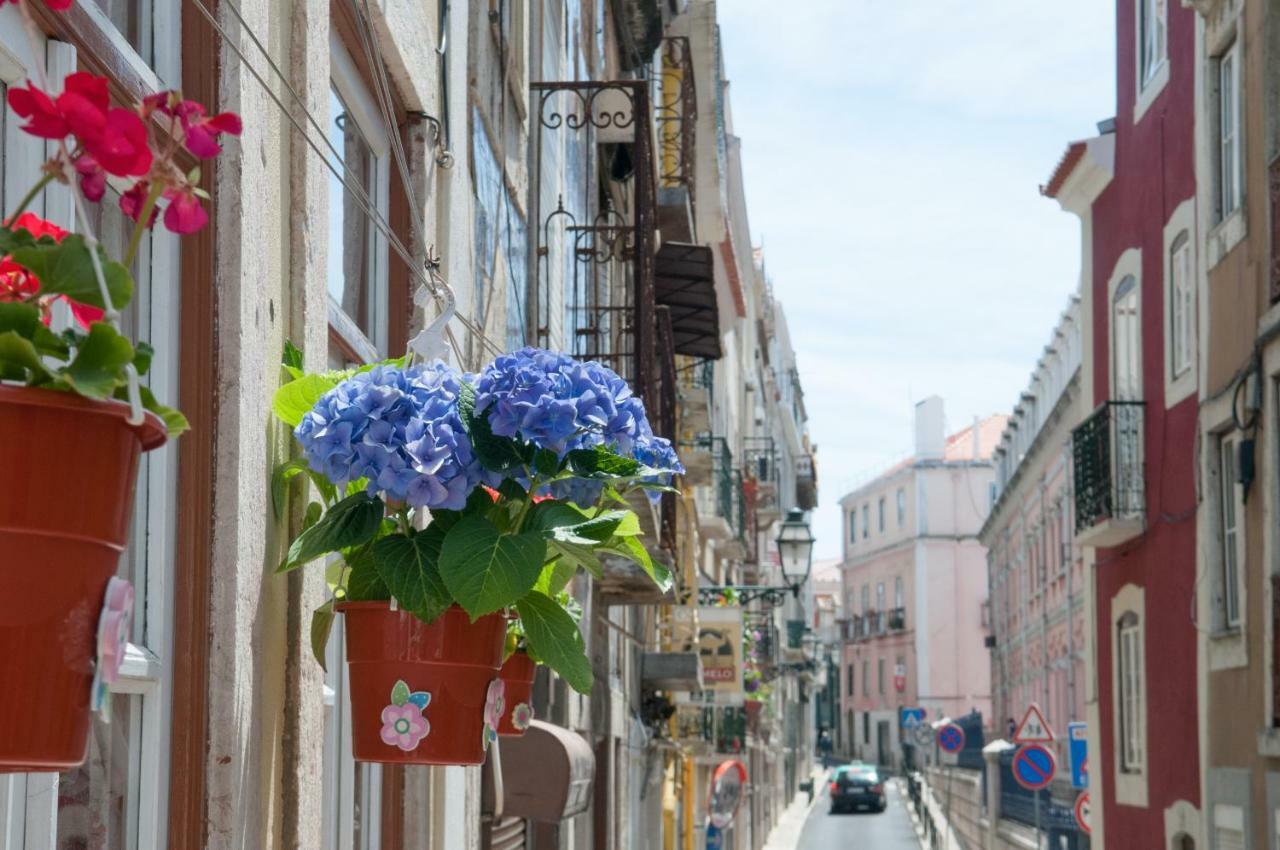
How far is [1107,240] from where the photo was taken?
2170 cm

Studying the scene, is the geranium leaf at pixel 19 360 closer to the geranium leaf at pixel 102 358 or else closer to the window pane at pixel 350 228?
the geranium leaf at pixel 102 358

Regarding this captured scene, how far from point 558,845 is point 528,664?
20.8 ft

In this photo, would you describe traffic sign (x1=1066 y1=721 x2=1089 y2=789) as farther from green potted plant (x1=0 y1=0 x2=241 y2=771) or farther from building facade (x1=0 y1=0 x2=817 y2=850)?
green potted plant (x1=0 y1=0 x2=241 y2=771)

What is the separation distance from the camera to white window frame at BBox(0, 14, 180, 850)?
3.40 m

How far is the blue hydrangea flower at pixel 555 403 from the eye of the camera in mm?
3658

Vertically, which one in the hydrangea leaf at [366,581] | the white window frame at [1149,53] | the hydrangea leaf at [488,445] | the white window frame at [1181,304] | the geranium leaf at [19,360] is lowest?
the hydrangea leaf at [366,581]

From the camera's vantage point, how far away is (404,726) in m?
3.99

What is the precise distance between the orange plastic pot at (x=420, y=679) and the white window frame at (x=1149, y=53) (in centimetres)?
1633

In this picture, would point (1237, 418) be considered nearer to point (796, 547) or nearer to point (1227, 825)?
point (1227, 825)

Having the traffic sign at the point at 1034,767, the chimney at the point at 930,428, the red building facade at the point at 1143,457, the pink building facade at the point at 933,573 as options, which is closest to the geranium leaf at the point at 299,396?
the red building facade at the point at 1143,457

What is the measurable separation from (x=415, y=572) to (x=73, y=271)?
1.76 m

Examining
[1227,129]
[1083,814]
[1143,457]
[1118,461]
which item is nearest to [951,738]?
[1083,814]

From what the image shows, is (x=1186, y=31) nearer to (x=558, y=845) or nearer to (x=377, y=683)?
(x=558, y=845)

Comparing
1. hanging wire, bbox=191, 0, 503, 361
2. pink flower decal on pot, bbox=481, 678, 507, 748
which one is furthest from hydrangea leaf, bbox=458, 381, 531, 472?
hanging wire, bbox=191, 0, 503, 361
